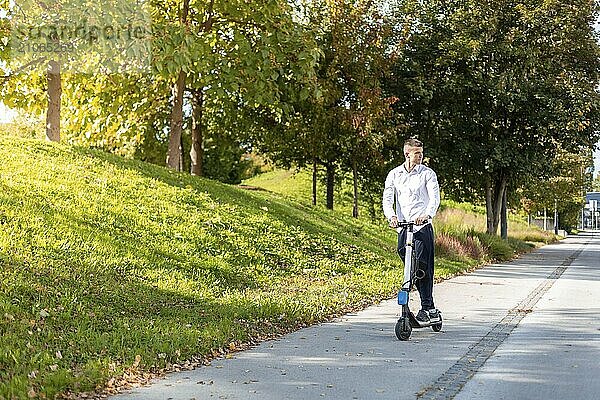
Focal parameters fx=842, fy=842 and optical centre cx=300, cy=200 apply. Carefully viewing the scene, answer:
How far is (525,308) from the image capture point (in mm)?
11125

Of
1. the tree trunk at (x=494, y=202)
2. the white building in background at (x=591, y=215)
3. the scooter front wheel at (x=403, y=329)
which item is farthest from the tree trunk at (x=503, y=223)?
the white building in background at (x=591, y=215)

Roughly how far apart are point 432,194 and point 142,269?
13.6ft

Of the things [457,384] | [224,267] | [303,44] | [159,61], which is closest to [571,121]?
[303,44]

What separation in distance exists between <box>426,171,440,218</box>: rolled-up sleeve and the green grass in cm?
194

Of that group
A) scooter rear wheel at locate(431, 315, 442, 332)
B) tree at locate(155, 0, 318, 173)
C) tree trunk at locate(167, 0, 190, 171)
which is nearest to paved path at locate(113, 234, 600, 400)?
scooter rear wheel at locate(431, 315, 442, 332)

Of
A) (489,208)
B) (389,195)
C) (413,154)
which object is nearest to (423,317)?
(389,195)

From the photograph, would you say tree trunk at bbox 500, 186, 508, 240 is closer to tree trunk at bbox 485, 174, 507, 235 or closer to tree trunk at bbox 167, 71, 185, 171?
tree trunk at bbox 485, 174, 507, 235

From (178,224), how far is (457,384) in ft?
27.4

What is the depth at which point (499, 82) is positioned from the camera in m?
23.6

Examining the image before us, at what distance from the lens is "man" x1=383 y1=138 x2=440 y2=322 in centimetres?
857

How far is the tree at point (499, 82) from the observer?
23.8 metres

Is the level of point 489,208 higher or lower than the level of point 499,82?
lower

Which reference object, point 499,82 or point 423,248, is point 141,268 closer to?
point 423,248

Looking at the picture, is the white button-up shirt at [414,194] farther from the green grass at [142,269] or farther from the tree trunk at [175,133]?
the tree trunk at [175,133]
